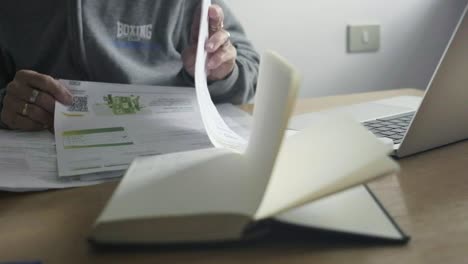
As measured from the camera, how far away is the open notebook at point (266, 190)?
0.35 metres

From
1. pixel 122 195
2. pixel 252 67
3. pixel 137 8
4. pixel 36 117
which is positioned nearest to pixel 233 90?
pixel 252 67

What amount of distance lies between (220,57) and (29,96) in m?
0.30

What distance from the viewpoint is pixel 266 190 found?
1.16 ft

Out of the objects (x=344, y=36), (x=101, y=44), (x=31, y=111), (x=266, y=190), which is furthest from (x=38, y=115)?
Result: (x=344, y=36)

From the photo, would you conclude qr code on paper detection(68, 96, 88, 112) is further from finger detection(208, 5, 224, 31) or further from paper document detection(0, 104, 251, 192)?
finger detection(208, 5, 224, 31)

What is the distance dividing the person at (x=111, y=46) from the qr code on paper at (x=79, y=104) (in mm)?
173

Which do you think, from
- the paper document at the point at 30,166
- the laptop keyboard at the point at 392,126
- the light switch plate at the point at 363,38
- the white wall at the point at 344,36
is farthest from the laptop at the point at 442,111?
the light switch plate at the point at 363,38

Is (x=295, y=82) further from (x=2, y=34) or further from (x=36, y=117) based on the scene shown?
(x=2, y=34)

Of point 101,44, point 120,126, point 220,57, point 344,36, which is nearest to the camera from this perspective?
point 120,126

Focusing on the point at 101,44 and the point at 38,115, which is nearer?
the point at 38,115

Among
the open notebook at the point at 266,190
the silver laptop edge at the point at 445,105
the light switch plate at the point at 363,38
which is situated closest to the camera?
the open notebook at the point at 266,190

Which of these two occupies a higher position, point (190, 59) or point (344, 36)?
point (190, 59)

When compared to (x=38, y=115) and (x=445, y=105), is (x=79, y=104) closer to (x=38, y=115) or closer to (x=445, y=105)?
(x=38, y=115)

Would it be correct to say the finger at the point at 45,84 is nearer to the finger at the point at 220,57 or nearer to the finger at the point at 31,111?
the finger at the point at 31,111
